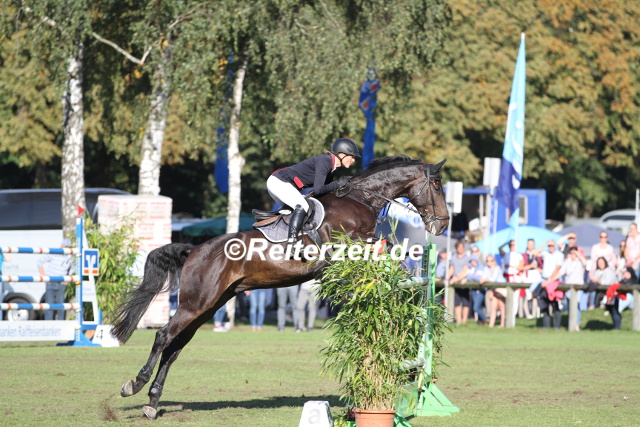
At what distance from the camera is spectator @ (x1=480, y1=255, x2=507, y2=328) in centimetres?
2114

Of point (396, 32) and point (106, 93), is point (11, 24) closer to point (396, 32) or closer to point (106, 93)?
point (106, 93)

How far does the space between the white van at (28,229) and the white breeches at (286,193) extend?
39.7 ft

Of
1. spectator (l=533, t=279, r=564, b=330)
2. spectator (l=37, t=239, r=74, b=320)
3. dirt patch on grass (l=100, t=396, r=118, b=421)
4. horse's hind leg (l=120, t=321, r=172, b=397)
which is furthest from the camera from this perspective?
spectator (l=533, t=279, r=564, b=330)

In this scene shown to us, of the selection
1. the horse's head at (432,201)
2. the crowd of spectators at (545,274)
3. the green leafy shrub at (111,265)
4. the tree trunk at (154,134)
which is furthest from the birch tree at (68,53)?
the horse's head at (432,201)

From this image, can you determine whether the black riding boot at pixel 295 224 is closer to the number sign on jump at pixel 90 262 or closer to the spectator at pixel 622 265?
the number sign on jump at pixel 90 262

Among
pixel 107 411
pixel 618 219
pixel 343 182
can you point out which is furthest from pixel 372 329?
pixel 618 219

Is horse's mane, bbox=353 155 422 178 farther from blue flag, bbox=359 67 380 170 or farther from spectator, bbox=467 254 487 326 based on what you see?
blue flag, bbox=359 67 380 170

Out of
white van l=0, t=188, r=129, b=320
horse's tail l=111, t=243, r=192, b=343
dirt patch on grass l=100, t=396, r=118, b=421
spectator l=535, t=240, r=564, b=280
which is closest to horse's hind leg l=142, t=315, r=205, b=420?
dirt patch on grass l=100, t=396, r=118, b=421

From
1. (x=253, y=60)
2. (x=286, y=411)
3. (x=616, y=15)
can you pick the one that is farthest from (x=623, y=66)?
(x=286, y=411)

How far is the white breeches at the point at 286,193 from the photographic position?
30.2 feet

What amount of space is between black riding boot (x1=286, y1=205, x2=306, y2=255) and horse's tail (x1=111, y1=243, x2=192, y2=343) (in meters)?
1.13

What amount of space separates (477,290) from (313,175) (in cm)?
1289

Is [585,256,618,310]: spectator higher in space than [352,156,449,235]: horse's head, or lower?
lower

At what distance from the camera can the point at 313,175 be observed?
9.45 meters
